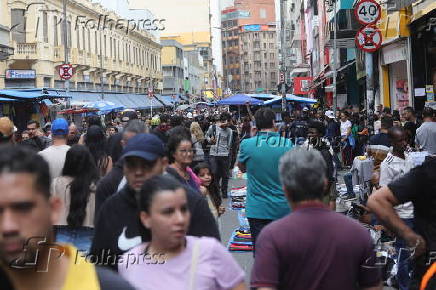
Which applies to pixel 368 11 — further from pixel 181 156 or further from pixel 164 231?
pixel 164 231

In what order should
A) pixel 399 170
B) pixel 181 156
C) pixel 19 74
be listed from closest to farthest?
pixel 181 156
pixel 399 170
pixel 19 74

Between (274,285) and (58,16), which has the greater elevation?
(58,16)

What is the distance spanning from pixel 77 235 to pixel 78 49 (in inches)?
1670

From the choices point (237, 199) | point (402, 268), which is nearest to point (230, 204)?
point (237, 199)

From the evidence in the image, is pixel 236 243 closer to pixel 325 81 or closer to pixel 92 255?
pixel 92 255

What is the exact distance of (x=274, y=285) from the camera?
329 centimetres

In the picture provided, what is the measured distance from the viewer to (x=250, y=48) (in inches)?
7042

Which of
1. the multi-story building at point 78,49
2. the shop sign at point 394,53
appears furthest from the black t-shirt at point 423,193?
the multi-story building at point 78,49

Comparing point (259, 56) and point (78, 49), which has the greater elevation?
point (259, 56)

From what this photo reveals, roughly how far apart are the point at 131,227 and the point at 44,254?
5.32ft

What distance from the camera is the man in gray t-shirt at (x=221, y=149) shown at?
Result: 46.4 feet

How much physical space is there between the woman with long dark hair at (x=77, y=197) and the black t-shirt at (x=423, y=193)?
2.37m

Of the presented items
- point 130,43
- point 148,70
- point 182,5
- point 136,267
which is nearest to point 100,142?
point 136,267

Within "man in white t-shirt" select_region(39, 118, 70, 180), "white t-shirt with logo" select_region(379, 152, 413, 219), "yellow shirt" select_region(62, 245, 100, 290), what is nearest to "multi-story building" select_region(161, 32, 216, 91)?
"man in white t-shirt" select_region(39, 118, 70, 180)
